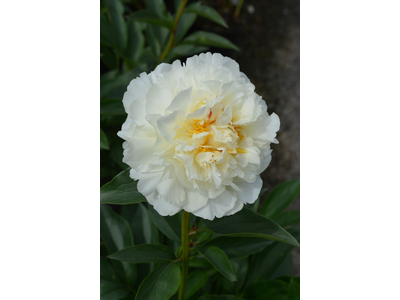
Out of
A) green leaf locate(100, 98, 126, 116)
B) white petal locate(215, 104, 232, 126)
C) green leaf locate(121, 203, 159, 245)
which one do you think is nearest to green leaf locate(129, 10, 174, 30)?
green leaf locate(100, 98, 126, 116)

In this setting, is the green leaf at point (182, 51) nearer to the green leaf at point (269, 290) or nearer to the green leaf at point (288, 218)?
the green leaf at point (288, 218)

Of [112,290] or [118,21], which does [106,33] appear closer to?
[118,21]

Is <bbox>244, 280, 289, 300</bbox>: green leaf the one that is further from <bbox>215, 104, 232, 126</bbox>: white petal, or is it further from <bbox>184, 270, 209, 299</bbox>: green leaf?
<bbox>215, 104, 232, 126</bbox>: white petal

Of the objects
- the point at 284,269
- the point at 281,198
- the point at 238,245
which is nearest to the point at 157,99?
the point at 238,245

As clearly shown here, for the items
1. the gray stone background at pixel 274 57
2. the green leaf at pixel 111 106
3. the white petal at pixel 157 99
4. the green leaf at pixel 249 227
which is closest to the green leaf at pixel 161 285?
the green leaf at pixel 249 227

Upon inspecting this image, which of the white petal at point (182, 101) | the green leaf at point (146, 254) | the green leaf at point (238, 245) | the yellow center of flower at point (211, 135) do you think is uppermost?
the white petal at point (182, 101)

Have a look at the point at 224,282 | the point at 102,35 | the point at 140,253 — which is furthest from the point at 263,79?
the point at 140,253

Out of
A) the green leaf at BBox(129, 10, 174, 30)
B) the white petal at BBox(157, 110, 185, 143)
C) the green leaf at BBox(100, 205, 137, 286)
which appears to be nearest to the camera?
the white petal at BBox(157, 110, 185, 143)
